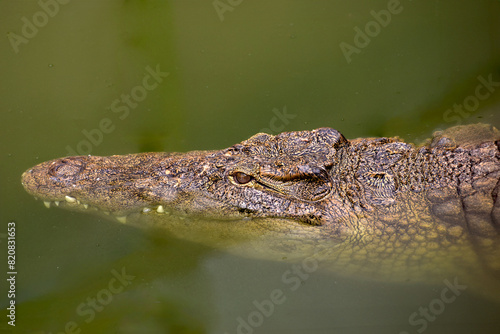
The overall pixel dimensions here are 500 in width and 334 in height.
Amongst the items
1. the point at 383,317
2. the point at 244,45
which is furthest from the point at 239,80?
the point at 383,317

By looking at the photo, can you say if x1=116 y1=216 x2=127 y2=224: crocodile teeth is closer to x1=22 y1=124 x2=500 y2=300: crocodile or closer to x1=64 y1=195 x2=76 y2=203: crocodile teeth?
x1=22 y1=124 x2=500 y2=300: crocodile

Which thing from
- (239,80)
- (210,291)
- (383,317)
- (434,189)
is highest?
(239,80)

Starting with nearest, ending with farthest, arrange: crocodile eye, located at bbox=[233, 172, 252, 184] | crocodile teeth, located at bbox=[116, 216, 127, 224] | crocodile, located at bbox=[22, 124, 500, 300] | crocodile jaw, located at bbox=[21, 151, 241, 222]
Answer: crocodile, located at bbox=[22, 124, 500, 300] < crocodile eye, located at bbox=[233, 172, 252, 184] < crocodile jaw, located at bbox=[21, 151, 241, 222] < crocodile teeth, located at bbox=[116, 216, 127, 224]

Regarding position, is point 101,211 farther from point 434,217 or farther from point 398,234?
point 434,217

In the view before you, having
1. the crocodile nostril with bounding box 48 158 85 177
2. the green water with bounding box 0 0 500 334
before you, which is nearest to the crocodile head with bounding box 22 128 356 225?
the crocodile nostril with bounding box 48 158 85 177

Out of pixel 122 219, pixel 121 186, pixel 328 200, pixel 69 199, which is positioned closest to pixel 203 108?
pixel 121 186

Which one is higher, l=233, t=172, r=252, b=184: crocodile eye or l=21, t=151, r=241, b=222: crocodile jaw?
l=233, t=172, r=252, b=184: crocodile eye

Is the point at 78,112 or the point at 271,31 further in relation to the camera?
the point at 271,31

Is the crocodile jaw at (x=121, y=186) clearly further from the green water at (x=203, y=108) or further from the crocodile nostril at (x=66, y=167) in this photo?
the green water at (x=203, y=108)
